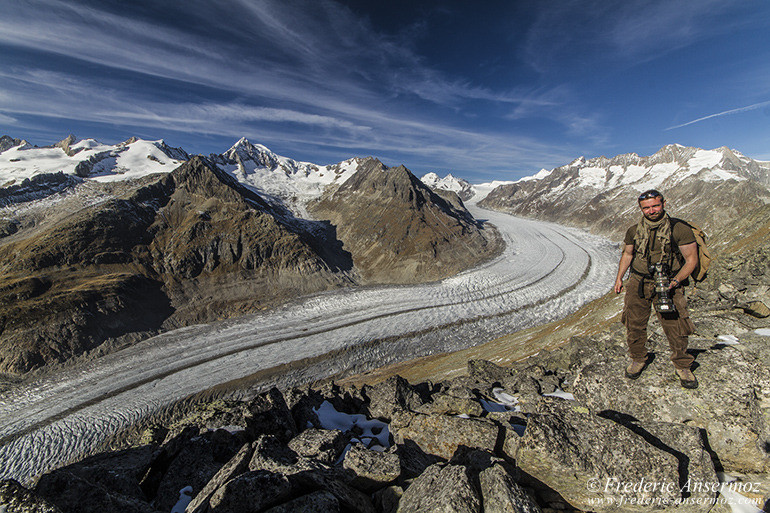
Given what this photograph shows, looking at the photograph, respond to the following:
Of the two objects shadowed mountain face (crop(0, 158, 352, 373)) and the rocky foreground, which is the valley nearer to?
shadowed mountain face (crop(0, 158, 352, 373))

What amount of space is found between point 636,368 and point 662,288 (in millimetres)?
2197

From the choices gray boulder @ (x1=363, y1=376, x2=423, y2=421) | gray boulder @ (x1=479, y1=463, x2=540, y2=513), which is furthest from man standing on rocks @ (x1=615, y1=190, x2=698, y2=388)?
gray boulder @ (x1=363, y1=376, x2=423, y2=421)

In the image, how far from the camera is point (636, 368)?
7.18 meters

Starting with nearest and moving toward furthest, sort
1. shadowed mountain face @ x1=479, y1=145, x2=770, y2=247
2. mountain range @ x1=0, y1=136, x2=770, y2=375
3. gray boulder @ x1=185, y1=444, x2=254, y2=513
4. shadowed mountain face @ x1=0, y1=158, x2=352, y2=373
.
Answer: gray boulder @ x1=185, y1=444, x2=254, y2=513 → shadowed mountain face @ x1=0, y1=158, x2=352, y2=373 → mountain range @ x1=0, y1=136, x2=770, y2=375 → shadowed mountain face @ x1=479, y1=145, x2=770, y2=247

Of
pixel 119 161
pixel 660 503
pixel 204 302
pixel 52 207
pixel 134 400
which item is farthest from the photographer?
pixel 119 161

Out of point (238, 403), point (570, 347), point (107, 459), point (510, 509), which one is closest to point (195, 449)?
point (107, 459)

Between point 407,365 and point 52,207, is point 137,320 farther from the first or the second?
point 52,207

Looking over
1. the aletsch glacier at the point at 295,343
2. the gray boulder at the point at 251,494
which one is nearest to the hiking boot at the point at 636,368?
the gray boulder at the point at 251,494

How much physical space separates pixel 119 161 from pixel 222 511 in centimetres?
16416

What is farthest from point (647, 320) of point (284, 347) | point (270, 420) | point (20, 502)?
point (284, 347)

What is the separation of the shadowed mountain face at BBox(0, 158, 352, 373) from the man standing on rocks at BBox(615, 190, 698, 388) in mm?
51857

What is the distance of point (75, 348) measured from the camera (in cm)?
3631

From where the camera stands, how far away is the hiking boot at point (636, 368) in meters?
7.14

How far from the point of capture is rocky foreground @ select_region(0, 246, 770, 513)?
488cm
